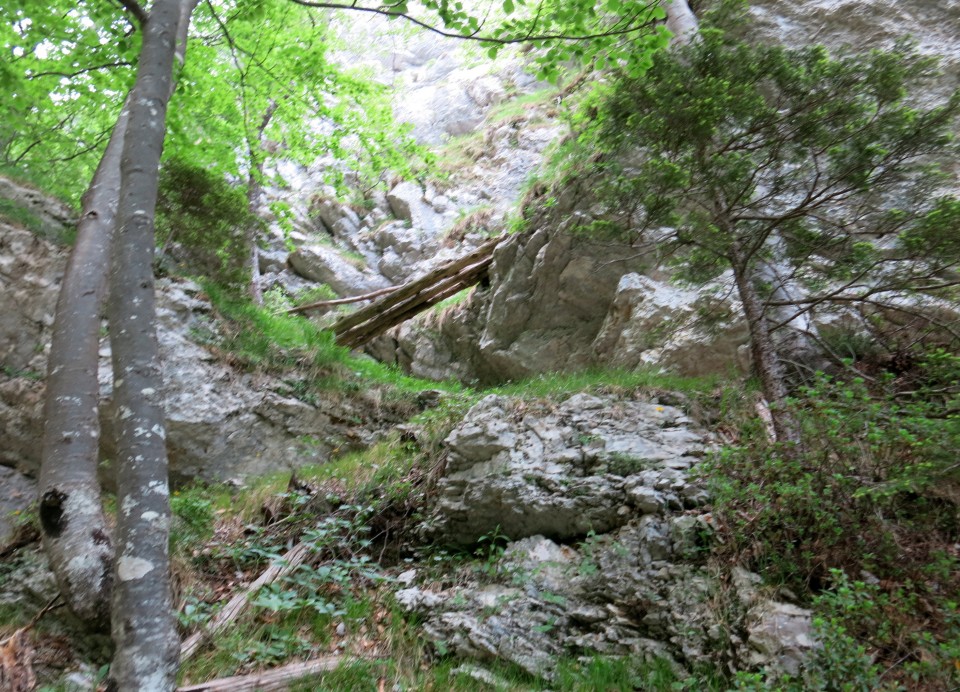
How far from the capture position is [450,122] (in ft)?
76.7

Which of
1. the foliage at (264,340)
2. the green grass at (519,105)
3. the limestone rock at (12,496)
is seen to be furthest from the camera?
the green grass at (519,105)

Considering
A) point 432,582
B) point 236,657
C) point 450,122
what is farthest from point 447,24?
point 450,122

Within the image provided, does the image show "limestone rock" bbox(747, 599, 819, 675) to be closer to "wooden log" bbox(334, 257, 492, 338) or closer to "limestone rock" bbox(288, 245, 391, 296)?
"wooden log" bbox(334, 257, 492, 338)

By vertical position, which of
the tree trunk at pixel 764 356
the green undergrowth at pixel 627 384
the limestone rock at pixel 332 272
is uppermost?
the limestone rock at pixel 332 272

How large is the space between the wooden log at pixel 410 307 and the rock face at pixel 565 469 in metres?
5.40

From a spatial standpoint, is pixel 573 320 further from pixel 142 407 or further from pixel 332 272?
pixel 332 272

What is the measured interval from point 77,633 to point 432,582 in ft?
8.35

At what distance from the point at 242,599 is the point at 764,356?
492 centimetres

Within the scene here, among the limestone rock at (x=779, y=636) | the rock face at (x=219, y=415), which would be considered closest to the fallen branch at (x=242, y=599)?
the rock face at (x=219, y=415)

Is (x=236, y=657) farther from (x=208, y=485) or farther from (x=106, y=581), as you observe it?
(x=208, y=485)

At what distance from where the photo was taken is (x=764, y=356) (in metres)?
4.86

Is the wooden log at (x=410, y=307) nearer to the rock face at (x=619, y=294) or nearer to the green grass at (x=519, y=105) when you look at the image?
the rock face at (x=619, y=294)

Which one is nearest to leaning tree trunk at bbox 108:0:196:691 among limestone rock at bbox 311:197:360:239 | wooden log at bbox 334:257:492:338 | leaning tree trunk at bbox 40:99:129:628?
leaning tree trunk at bbox 40:99:129:628

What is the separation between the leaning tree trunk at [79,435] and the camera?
355cm
